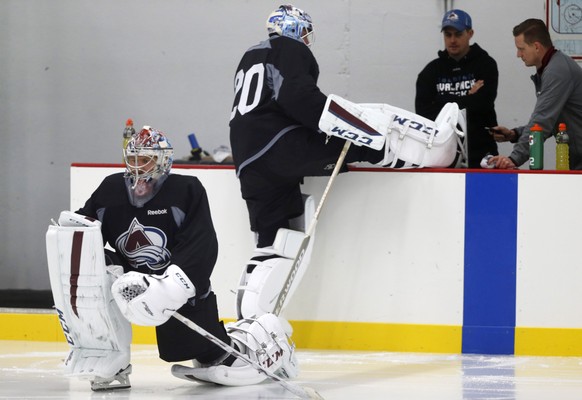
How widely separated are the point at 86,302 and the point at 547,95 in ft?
7.69

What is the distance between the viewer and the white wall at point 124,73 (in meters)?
6.59

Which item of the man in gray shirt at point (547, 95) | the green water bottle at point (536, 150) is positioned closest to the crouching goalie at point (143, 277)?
the green water bottle at point (536, 150)

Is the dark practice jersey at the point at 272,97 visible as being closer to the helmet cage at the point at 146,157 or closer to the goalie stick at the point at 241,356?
the helmet cage at the point at 146,157

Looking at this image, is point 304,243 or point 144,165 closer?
point 144,165

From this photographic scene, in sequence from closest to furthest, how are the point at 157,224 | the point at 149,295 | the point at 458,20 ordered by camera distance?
the point at 149,295, the point at 157,224, the point at 458,20

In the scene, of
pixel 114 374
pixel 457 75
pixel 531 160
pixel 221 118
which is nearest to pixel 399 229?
pixel 531 160

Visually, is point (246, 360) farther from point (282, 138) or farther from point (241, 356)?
point (282, 138)

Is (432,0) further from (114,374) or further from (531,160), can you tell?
(114,374)

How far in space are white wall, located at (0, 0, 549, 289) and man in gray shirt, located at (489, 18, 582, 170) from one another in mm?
1380

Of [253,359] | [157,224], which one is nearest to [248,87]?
[157,224]

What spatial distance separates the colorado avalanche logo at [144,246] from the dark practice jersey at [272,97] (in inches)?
36.3

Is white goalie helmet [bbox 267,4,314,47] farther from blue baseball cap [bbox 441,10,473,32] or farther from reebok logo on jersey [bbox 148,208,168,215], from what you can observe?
reebok logo on jersey [bbox 148,208,168,215]

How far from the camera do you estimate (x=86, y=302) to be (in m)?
3.68

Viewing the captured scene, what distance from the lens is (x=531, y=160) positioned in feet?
16.4
